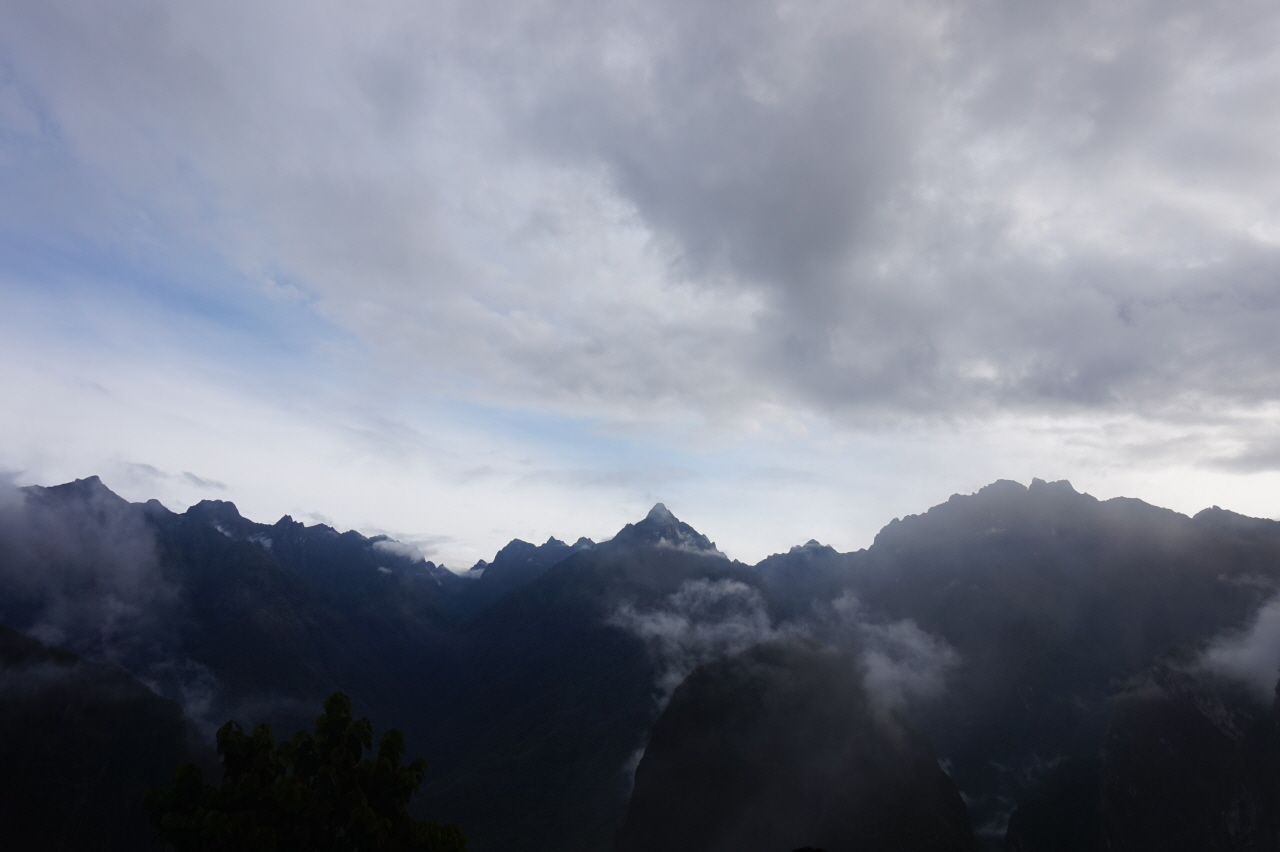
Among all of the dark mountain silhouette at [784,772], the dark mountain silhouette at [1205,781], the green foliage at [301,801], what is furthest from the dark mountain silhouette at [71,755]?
the dark mountain silhouette at [1205,781]

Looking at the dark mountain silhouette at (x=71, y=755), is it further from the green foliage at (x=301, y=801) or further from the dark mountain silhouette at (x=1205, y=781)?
the dark mountain silhouette at (x=1205, y=781)

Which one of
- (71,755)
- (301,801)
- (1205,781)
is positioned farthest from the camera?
(1205,781)

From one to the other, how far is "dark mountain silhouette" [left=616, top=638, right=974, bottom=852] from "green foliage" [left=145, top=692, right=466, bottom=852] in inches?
5003

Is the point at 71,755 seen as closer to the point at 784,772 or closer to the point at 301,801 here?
the point at 784,772

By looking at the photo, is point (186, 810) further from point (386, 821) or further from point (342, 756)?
point (386, 821)

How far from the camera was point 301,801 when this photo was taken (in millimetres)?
36250

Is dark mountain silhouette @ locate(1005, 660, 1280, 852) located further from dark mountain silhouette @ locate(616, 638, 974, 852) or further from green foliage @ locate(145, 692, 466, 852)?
green foliage @ locate(145, 692, 466, 852)

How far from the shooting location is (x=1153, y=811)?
187 meters

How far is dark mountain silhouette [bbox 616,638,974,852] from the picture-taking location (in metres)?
144

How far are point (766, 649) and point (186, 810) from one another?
6368 inches

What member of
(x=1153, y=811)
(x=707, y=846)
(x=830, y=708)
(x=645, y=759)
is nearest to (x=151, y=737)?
(x=645, y=759)

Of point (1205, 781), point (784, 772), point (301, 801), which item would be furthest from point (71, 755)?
point (1205, 781)

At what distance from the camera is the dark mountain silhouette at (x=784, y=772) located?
474 feet

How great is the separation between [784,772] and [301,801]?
140 meters
